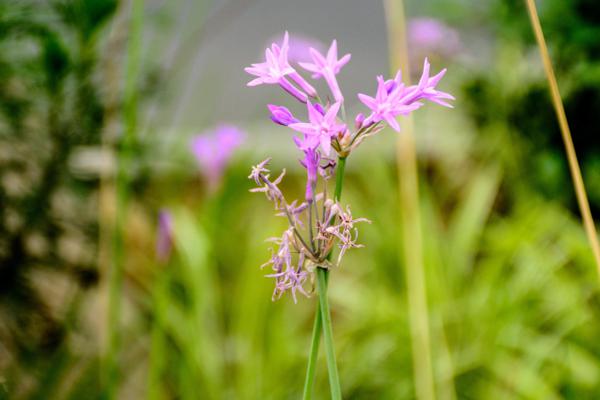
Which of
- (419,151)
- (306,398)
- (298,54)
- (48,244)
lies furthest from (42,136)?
(419,151)

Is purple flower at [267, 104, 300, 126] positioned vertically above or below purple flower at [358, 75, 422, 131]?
below

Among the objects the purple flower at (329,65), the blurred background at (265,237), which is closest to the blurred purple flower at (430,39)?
the blurred background at (265,237)

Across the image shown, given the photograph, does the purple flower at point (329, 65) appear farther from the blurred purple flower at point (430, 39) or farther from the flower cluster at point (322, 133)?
the blurred purple flower at point (430, 39)

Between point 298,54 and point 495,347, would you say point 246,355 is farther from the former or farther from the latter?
point 298,54

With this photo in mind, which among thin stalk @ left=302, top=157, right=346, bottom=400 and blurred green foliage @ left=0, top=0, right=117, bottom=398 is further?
blurred green foliage @ left=0, top=0, right=117, bottom=398

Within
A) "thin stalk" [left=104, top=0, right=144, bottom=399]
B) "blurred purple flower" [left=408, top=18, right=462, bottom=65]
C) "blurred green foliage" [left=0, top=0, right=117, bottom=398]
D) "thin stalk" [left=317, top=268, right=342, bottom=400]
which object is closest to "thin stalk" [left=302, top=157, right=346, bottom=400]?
"thin stalk" [left=317, top=268, right=342, bottom=400]

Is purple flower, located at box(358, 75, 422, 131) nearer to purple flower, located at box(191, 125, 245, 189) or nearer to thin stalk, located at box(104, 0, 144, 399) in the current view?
thin stalk, located at box(104, 0, 144, 399)

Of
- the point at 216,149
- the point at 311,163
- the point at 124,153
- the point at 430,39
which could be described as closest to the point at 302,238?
the point at 311,163
